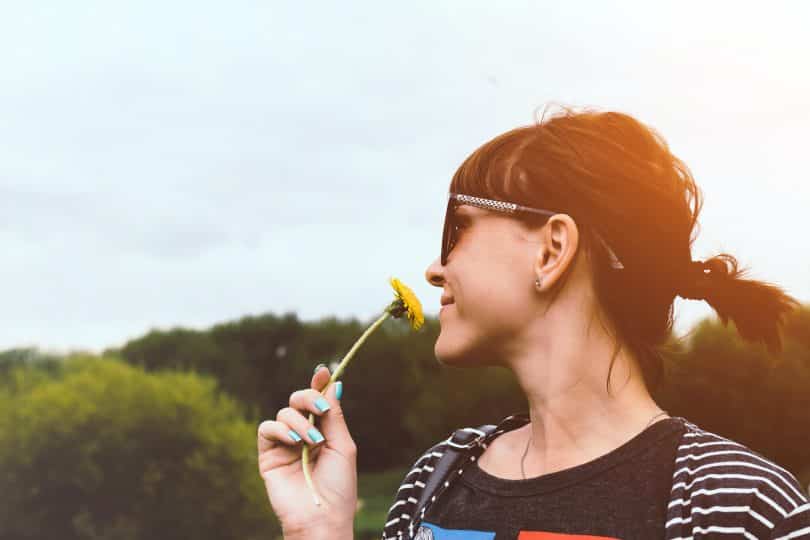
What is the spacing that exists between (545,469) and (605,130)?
38.9 inches

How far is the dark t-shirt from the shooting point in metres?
2.63

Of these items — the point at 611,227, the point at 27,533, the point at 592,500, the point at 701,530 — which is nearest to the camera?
the point at 701,530

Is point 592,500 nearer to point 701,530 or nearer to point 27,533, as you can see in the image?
point 701,530

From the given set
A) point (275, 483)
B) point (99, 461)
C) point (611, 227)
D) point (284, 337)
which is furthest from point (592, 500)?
point (284, 337)

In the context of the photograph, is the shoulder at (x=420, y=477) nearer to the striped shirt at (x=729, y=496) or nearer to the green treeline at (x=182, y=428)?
the striped shirt at (x=729, y=496)

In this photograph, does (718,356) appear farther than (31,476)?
Yes

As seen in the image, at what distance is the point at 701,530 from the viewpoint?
2490 millimetres

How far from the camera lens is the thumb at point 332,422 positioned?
121 inches

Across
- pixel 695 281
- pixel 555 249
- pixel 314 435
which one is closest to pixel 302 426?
pixel 314 435

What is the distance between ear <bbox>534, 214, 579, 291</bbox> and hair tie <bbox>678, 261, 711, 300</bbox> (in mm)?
382

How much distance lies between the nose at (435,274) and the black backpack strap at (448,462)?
17.3 inches

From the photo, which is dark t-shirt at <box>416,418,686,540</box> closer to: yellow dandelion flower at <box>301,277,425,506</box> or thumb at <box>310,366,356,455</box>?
thumb at <box>310,366,356,455</box>

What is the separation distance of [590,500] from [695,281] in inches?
30.2

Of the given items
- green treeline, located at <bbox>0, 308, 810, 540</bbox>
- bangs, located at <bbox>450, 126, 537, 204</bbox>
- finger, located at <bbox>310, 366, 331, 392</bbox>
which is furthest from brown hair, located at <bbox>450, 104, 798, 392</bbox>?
green treeline, located at <bbox>0, 308, 810, 540</bbox>
